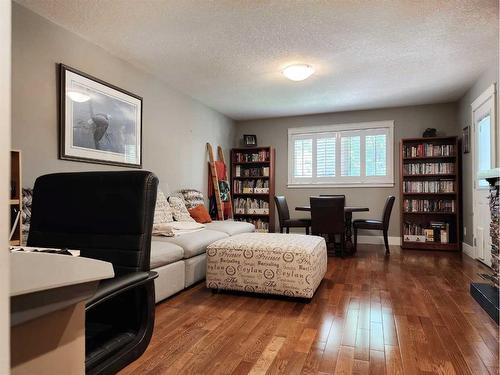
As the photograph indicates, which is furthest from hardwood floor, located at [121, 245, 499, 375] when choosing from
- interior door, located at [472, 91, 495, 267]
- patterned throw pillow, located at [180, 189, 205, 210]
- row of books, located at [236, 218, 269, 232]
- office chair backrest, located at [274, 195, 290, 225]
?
row of books, located at [236, 218, 269, 232]

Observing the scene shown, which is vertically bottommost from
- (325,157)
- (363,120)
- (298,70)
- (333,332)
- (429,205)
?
(333,332)

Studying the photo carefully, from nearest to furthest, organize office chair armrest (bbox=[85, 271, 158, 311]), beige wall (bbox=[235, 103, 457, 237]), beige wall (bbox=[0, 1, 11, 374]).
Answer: beige wall (bbox=[0, 1, 11, 374]) → office chair armrest (bbox=[85, 271, 158, 311]) → beige wall (bbox=[235, 103, 457, 237])

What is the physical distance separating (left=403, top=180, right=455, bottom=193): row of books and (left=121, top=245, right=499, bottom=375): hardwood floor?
2.43 metres

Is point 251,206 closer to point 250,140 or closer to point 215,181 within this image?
point 215,181

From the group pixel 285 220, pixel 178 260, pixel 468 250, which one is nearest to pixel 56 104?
pixel 178 260

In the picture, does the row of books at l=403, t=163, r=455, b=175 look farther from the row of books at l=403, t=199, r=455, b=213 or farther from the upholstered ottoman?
the upholstered ottoman

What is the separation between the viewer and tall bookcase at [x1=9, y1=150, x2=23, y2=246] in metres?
2.24

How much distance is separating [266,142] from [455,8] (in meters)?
4.32

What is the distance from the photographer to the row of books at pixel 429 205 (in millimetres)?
5305

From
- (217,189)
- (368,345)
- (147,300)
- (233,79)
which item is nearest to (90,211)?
(147,300)

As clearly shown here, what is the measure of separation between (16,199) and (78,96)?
4.34 feet

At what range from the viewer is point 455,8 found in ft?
8.77

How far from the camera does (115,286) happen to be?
928mm

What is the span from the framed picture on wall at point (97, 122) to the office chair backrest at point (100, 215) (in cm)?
195
